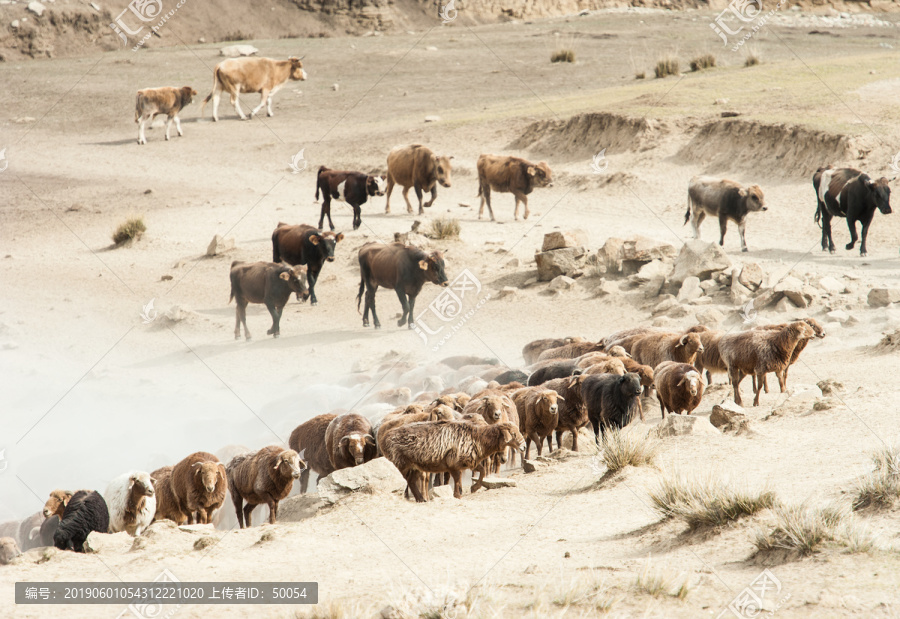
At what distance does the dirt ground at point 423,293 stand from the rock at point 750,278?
0.96 m

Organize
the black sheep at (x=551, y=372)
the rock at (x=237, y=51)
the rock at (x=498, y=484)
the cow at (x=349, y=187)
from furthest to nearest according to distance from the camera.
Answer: the rock at (x=237, y=51), the cow at (x=349, y=187), the black sheep at (x=551, y=372), the rock at (x=498, y=484)

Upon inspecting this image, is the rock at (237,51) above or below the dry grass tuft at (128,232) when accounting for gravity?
above

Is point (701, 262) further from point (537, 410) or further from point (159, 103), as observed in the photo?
point (159, 103)

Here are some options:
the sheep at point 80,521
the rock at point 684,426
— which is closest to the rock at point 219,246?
the sheep at point 80,521

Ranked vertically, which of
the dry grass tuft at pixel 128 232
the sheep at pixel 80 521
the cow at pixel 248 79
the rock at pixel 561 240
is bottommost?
the sheep at pixel 80 521

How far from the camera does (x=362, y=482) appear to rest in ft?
24.4

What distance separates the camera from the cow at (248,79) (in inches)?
1213

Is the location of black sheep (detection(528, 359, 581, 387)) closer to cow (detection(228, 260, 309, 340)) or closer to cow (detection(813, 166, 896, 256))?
cow (detection(228, 260, 309, 340))

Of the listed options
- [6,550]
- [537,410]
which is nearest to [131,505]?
[6,550]

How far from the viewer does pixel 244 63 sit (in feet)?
102

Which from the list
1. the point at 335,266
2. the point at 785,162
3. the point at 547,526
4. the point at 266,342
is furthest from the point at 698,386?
the point at 785,162

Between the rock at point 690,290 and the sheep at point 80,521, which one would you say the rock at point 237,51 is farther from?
the sheep at point 80,521

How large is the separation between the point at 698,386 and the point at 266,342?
825 centimetres

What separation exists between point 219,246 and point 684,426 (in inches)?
501
